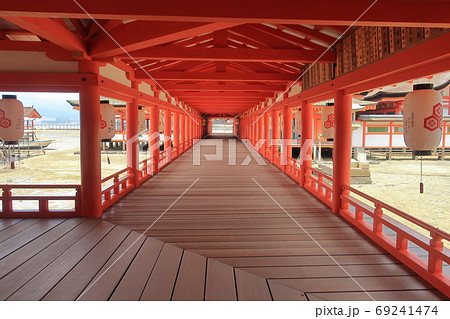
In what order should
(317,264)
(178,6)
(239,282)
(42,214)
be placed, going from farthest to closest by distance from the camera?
(42,214) → (317,264) → (239,282) → (178,6)

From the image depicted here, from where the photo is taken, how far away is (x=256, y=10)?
254 cm

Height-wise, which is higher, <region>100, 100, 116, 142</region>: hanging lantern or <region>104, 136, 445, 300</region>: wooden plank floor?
<region>100, 100, 116, 142</region>: hanging lantern

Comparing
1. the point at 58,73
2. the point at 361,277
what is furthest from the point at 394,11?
the point at 58,73

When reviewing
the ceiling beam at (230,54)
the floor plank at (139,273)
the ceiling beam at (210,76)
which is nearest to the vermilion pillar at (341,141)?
the ceiling beam at (230,54)

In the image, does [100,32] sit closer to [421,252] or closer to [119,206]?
[119,206]

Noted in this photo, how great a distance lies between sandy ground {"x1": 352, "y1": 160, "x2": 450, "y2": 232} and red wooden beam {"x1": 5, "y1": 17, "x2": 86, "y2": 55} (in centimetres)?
905

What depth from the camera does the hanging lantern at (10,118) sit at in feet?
14.7

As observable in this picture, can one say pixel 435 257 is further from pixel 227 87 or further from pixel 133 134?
pixel 227 87

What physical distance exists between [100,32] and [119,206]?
2.90 meters

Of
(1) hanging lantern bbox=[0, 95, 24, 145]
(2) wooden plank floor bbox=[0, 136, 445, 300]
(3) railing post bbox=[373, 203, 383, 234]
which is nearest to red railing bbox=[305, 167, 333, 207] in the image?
(2) wooden plank floor bbox=[0, 136, 445, 300]

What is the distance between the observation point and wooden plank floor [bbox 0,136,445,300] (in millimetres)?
2590

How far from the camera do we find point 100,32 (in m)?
4.36

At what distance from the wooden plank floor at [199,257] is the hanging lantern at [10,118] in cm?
131

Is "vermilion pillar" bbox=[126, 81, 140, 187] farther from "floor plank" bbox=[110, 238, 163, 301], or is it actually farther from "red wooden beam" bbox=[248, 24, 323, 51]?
"floor plank" bbox=[110, 238, 163, 301]
